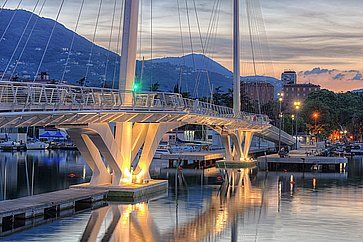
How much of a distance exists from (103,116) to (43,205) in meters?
6.37

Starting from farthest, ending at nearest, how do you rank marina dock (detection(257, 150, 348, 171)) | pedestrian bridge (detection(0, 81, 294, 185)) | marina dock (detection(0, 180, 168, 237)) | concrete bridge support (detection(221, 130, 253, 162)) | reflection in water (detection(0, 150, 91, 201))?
1. concrete bridge support (detection(221, 130, 253, 162))
2. marina dock (detection(257, 150, 348, 171))
3. reflection in water (detection(0, 150, 91, 201))
4. marina dock (detection(0, 180, 168, 237))
5. pedestrian bridge (detection(0, 81, 294, 185))

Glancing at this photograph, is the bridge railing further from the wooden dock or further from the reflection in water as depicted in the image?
the reflection in water

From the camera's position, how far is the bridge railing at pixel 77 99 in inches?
1316

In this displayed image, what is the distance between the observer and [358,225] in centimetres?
3922

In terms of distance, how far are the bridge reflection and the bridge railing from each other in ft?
19.5

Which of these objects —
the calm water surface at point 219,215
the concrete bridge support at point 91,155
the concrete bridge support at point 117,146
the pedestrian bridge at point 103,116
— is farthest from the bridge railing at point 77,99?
the calm water surface at point 219,215

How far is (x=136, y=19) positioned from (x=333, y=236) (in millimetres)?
20925

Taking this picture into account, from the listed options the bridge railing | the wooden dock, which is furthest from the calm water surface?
the bridge railing

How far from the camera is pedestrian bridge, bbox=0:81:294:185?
34188 millimetres

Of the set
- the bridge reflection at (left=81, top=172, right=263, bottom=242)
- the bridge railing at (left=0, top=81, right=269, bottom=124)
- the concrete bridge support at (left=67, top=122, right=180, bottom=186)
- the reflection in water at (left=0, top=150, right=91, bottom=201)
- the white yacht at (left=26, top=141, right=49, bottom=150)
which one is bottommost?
the bridge reflection at (left=81, top=172, right=263, bottom=242)

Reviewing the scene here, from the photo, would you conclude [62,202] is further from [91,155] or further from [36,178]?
[36,178]

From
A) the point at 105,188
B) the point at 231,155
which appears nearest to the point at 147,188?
the point at 105,188

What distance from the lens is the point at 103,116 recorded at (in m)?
43.3

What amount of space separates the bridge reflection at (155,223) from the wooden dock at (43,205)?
173 centimetres
